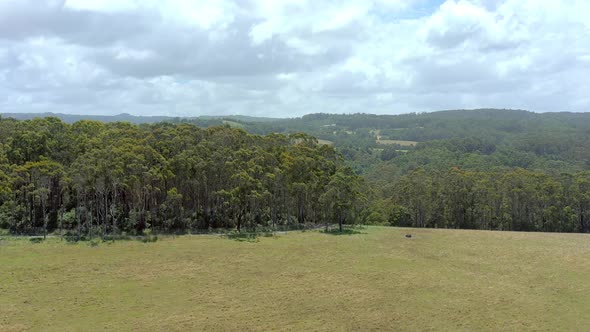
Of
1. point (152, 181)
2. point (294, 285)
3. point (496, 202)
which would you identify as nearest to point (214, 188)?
point (152, 181)

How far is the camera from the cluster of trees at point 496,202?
77.8 metres

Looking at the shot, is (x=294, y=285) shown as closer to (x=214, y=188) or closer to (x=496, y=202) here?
(x=214, y=188)

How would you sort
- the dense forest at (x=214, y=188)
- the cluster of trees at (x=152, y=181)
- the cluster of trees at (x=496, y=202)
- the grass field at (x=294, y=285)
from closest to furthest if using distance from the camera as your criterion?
the grass field at (x=294, y=285) → the cluster of trees at (x=152, y=181) → the dense forest at (x=214, y=188) → the cluster of trees at (x=496, y=202)

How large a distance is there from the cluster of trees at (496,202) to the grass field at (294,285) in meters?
21.6

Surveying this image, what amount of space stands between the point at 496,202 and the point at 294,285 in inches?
2249

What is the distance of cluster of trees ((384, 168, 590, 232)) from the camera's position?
255 feet

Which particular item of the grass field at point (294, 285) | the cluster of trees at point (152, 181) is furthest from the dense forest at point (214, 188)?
the grass field at point (294, 285)

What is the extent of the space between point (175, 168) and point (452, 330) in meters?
42.9

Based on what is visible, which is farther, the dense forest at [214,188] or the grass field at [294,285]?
the dense forest at [214,188]

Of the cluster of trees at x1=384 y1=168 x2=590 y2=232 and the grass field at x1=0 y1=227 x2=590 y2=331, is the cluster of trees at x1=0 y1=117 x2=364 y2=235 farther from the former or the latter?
the cluster of trees at x1=384 y1=168 x2=590 y2=232

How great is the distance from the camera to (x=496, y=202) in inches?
3250

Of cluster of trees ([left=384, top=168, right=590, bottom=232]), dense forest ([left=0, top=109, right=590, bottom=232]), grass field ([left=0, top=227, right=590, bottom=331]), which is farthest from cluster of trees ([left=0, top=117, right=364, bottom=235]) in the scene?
cluster of trees ([left=384, top=168, right=590, bottom=232])

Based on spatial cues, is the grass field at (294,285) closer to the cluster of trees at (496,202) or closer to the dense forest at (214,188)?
the dense forest at (214,188)

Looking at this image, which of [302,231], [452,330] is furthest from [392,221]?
[452,330]
